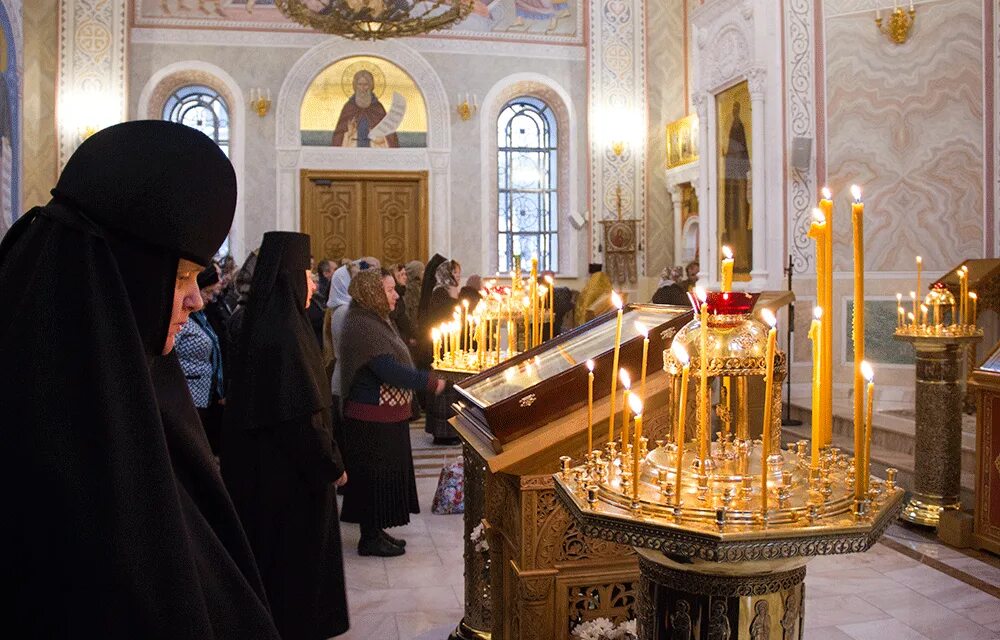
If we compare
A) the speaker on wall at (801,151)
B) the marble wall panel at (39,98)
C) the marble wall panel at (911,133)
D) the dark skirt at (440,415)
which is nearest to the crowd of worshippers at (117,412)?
the dark skirt at (440,415)

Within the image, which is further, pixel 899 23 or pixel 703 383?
pixel 899 23

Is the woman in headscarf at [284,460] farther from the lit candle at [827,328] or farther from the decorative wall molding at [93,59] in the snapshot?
the decorative wall molding at [93,59]

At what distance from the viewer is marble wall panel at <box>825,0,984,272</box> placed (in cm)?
898

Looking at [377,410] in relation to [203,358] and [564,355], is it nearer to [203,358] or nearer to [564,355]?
[203,358]

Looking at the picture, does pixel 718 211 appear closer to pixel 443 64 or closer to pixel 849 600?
pixel 443 64

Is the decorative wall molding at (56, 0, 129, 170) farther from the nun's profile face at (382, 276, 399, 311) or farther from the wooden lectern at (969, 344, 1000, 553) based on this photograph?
the wooden lectern at (969, 344, 1000, 553)

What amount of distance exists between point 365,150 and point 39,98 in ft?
15.4

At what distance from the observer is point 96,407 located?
104 centimetres

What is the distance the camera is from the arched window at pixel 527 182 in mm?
15016

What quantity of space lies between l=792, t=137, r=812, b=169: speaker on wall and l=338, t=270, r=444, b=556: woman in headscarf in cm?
594

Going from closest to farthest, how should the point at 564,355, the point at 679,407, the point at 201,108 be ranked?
the point at 679,407 → the point at 564,355 → the point at 201,108

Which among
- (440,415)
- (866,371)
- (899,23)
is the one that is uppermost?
(899,23)

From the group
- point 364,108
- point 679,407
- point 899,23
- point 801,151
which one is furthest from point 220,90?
point 679,407

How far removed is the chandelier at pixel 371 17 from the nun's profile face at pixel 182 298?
26.5 feet
